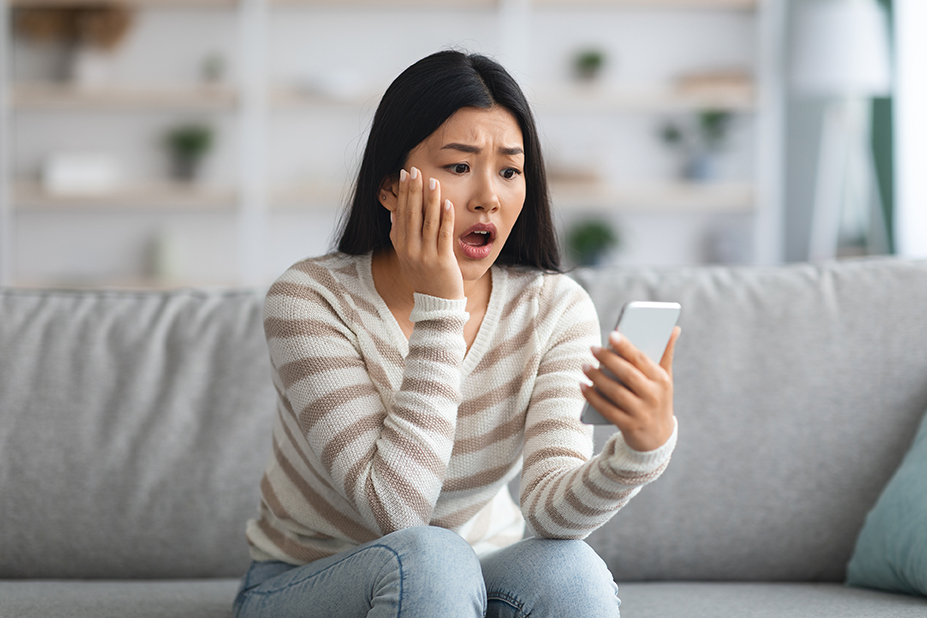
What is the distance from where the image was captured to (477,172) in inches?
41.2

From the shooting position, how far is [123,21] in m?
4.00

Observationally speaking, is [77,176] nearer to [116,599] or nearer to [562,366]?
[116,599]

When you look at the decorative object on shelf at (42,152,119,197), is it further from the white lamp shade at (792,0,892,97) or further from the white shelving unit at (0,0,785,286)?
the white lamp shade at (792,0,892,97)

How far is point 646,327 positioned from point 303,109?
3.56 metres

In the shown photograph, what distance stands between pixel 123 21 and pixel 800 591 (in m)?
3.85

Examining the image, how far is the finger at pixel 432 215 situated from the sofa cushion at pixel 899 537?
80 centimetres

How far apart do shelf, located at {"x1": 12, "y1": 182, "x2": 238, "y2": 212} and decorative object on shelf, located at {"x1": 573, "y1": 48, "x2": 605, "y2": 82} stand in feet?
5.71

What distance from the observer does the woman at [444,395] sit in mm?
909

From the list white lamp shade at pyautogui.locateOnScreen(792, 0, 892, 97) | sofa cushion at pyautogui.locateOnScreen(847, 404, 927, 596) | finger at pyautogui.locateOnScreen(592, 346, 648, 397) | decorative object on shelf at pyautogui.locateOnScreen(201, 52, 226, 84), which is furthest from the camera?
decorative object on shelf at pyautogui.locateOnScreen(201, 52, 226, 84)

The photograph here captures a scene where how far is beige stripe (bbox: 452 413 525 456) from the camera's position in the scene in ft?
3.60

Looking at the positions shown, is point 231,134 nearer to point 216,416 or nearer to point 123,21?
point 123,21

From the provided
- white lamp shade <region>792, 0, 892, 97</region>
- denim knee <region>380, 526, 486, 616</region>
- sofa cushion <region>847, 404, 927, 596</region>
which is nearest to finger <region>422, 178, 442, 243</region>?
denim knee <region>380, 526, 486, 616</region>

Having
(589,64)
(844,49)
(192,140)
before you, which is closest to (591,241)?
(589,64)

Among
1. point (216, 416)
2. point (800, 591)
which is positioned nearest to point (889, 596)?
point (800, 591)
